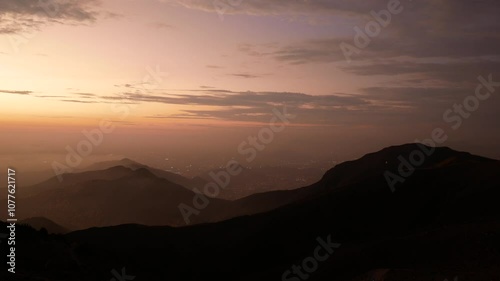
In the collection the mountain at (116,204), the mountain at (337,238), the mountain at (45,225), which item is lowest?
the mountain at (337,238)

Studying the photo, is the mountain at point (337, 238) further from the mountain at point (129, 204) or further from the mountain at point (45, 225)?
the mountain at point (45, 225)

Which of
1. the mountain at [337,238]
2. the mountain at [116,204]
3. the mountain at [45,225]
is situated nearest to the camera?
the mountain at [337,238]

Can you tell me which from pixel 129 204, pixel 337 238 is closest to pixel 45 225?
pixel 129 204

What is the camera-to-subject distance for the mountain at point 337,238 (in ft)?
99.5

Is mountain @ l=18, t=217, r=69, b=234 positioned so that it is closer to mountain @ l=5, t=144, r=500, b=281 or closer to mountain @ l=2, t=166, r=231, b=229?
mountain @ l=2, t=166, r=231, b=229

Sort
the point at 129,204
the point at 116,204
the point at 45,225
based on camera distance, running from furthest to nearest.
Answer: the point at 116,204
the point at 129,204
the point at 45,225

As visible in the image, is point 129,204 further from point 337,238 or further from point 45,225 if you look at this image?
point 337,238

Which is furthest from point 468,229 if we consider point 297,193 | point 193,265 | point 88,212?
point 88,212

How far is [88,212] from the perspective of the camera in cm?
15600

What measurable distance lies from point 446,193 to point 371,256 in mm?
28969

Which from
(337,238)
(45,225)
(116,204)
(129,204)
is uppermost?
(116,204)

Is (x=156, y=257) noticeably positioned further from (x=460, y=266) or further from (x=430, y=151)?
(x=430, y=151)

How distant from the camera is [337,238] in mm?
49312

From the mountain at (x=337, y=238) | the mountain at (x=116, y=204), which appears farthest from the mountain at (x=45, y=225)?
the mountain at (x=337, y=238)
